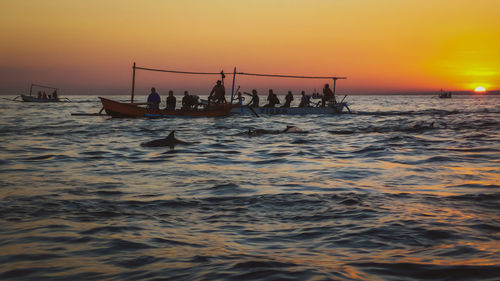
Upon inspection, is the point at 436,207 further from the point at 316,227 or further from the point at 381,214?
the point at 316,227

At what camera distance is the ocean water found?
168 inches

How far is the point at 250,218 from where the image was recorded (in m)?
6.18

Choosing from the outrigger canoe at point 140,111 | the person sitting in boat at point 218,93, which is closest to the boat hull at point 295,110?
the person sitting in boat at point 218,93

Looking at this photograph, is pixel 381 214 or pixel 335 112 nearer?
pixel 381 214

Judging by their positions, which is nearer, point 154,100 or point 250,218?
point 250,218

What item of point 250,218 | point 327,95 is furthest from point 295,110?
point 250,218

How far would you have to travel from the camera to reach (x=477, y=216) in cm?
618

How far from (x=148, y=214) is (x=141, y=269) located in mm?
2222

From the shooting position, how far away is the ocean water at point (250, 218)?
4262 mm

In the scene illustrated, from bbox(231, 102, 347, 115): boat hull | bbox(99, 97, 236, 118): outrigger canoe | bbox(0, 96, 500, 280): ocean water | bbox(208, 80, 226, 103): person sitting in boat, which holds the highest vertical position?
bbox(208, 80, 226, 103): person sitting in boat

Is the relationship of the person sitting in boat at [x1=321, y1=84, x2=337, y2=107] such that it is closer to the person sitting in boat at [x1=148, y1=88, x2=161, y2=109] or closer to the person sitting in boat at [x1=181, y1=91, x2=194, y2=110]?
the person sitting in boat at [x1=181, y1=91, x2=194, y2=110]

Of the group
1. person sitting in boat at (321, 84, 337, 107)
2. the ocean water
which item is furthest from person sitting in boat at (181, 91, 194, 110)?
the ocean water

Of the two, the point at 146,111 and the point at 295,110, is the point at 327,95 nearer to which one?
the point at 295,110

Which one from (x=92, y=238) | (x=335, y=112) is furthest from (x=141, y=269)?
(x=335, y=112)
